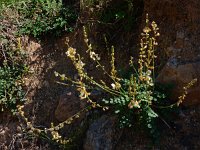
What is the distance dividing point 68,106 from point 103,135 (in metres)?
0.61

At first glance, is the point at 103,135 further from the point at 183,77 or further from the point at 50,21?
the point at 50,21

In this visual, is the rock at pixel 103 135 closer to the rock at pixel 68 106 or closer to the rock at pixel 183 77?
the rock at pixel 68 106

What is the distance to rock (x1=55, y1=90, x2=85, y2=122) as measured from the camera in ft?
15.0

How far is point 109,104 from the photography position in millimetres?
4133

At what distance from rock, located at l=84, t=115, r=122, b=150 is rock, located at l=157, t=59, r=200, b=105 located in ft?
Result: 2.07

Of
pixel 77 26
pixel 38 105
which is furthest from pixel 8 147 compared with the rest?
pixel 77 26

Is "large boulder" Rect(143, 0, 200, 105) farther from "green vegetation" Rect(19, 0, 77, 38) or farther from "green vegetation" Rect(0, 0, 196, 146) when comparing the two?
"green vegetation" Rect(19, 0, 77, 38)

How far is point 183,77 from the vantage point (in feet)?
13.1

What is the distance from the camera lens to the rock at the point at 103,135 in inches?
162

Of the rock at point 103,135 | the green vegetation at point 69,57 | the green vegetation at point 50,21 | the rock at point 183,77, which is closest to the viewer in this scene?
the green vegetation at point 69,57

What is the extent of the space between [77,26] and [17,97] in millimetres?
1084

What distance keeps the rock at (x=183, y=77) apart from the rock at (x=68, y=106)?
38.8 inches

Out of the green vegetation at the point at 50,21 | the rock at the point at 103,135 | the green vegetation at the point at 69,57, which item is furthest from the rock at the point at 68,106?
the green vegetation at the point at 50,21

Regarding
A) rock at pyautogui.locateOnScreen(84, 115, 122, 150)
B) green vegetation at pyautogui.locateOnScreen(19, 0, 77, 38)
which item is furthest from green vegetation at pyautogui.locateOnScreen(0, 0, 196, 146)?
rock at pyautogui.locateOnScreen(84, 115, 122, 150)
